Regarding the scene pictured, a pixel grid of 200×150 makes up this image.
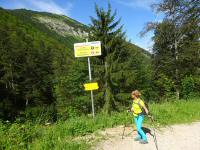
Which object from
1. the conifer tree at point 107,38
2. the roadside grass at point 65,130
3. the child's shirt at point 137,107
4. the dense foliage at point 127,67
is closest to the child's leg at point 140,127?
the child's shirt at point 137,107

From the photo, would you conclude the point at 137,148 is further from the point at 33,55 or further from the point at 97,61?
the point at 33,55

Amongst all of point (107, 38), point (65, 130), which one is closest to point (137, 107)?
point (65, 130)

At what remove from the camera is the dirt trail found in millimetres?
7434

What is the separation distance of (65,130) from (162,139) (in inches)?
104

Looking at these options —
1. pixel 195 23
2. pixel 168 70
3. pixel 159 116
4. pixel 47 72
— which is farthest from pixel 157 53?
pixel 47 72

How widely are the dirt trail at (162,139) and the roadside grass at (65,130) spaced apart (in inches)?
18.0

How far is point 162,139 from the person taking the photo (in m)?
8.16

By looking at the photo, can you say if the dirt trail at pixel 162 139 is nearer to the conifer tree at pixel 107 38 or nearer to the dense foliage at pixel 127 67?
the dense foliage at pixel 127 67

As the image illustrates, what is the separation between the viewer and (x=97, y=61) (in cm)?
2898

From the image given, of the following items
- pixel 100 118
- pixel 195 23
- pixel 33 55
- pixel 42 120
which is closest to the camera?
pixel 42 120

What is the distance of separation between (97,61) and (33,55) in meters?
33.9

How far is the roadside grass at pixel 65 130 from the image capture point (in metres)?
7.05

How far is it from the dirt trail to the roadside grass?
456 millimetres

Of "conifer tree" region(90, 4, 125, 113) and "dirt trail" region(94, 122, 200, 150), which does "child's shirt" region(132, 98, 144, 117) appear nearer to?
"dirt trail" region(94, 122, 200, 150)
